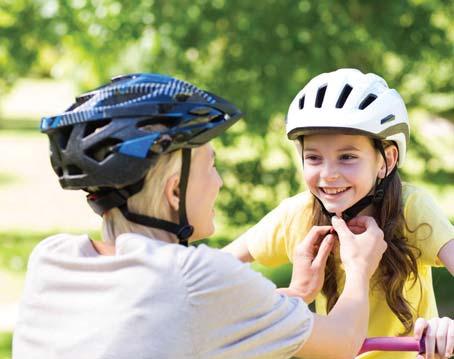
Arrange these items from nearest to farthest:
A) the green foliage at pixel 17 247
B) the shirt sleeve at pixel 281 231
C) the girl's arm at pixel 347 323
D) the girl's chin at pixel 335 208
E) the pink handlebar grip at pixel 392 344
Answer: the girl's arm at pixel 347 323
the pink handlebar grip at pixel 392 344
the girl's chin at pixel 335 208
the shirt sleeve at pixel 281 231
the green foliage at pixel 17 247

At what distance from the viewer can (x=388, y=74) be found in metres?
12.2

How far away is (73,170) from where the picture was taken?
9.82ft

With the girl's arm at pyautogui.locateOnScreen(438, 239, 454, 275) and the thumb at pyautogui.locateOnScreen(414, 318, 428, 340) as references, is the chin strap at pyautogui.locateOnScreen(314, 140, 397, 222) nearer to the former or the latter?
the girl's arm at pyautogui.locateOnScreen(438, 239, 454, 275)

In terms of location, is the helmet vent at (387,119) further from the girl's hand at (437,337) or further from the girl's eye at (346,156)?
the girl's hand at (437,337)

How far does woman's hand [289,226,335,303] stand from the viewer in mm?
3594

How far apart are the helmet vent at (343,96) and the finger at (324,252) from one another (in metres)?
0.56

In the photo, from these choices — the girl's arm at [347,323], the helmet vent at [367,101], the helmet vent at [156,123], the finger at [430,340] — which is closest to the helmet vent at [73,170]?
the helmet vent at [156,123]

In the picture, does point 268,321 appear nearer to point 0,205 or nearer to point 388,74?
point 388,74

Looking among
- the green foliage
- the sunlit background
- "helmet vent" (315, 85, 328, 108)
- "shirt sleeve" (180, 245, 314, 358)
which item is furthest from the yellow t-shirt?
the green foliage

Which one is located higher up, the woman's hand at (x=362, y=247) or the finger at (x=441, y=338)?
the woman's hand at (x=362, y=247)

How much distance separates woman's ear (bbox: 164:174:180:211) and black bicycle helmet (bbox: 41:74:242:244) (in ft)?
0.05

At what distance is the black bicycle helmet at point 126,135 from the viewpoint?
2.89m

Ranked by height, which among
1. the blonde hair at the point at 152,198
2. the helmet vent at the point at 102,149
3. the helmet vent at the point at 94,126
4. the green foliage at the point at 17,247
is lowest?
the green foliage at the point at 17,247

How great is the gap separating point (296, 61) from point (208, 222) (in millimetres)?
8391
